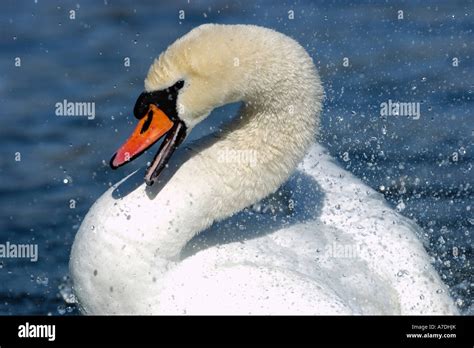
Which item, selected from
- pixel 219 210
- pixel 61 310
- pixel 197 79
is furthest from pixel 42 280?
pixel 197 79

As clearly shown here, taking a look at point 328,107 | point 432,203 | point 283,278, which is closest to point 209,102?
point 283,278

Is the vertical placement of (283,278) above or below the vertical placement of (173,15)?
below

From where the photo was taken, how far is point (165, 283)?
6.59 m

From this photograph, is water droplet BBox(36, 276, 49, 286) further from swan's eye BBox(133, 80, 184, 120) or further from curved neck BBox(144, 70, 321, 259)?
swan's eye BBox(133, 80, 184, 120)

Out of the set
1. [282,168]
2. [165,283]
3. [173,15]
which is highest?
[173,15]

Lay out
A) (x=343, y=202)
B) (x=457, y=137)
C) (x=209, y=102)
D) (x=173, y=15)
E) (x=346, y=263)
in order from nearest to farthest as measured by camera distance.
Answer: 1. (x=209, y=102)
2. (x=346, y=263)
3. (x=343, y=202)
4. (x=457, y=137)
5. (x=173, y=15)

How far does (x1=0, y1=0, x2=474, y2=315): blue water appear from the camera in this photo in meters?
8.80

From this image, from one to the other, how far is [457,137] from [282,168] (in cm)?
372

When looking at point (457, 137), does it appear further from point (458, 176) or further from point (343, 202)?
point (343, 202)

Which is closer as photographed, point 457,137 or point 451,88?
point 457,137

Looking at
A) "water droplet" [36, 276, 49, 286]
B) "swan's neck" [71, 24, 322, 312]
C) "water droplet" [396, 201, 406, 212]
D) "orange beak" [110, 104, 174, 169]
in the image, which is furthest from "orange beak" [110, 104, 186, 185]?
"water droplet" [396, 201, 406, 212]

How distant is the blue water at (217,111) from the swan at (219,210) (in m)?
1.27

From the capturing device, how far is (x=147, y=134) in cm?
655

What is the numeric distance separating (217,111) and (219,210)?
3.86 m
